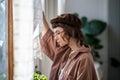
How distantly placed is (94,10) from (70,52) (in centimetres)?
249

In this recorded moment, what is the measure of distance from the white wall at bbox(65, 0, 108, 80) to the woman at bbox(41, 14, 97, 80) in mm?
2311

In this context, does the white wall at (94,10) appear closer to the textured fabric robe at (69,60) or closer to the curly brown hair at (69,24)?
the textured fabric robe at (69,60)

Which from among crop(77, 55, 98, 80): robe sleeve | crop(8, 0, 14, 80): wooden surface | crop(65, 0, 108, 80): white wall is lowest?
crop(77, 55, 98, 80): robe sleeve

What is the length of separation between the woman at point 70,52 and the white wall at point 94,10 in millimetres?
2311

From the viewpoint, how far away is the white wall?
395 cm

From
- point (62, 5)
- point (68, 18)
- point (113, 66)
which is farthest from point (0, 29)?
point (113, 66)

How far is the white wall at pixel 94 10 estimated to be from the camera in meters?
3.95

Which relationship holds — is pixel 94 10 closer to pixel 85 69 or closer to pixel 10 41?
pixel 85 69

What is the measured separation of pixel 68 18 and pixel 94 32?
2.47m

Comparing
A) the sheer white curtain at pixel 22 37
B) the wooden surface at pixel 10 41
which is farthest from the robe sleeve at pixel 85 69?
the wooden surface at pixel 10 41

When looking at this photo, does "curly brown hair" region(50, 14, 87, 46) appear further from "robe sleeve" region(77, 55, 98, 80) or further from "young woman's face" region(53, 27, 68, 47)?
"robe sleeve" region(77, 55, 98, 80)

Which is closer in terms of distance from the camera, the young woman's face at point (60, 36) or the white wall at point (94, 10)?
the young woman's face at point (60, 36)

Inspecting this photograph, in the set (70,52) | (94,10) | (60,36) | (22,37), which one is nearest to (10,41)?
(22,37)

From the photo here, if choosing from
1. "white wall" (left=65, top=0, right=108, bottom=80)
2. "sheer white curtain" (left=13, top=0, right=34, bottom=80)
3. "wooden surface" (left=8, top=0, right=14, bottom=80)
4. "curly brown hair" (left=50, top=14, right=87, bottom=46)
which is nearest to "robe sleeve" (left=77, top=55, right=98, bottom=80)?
"curly brown hair" (left=50, top=14, right=87, bottom=46)
